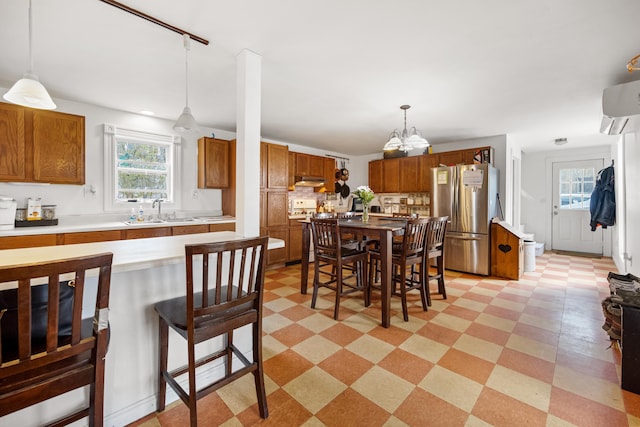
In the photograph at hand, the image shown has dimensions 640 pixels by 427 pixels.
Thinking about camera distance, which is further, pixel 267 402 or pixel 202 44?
pixel 202 44

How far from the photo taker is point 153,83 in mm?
2801

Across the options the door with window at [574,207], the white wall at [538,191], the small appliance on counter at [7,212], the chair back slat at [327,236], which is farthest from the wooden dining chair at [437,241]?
the door with window at [574,207]

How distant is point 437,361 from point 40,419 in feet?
7.50

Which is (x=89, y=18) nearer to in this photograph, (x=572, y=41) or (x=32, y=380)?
(x=32, y=380)

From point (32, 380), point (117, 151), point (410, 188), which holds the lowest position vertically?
point (32, 380)

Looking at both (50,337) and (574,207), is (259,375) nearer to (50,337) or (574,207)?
(50,337)

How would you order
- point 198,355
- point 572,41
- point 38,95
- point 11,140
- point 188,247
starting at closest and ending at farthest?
point 188,247 < point 38,95 < point 198,355 < point 572,41 < point 11,140

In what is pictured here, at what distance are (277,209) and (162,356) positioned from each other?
3.31 m

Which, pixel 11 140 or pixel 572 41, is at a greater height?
pixel 572 41

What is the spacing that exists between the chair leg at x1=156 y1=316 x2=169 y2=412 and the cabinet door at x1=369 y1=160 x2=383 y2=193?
533 cm

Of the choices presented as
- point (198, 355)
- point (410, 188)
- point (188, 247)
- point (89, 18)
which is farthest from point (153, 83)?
point (410, 188)

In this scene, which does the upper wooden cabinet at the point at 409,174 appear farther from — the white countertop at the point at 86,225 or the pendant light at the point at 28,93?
the pendant light at the point at 28,93

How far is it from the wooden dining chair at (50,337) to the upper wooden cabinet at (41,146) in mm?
2712

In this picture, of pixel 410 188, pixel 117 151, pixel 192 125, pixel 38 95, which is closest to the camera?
pixel 38 95
